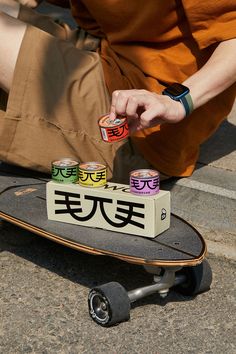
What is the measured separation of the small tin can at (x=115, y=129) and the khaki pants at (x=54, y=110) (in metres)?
0.49

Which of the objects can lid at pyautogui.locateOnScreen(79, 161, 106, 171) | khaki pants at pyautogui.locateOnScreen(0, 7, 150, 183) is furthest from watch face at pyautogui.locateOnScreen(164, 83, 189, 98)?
khaki pants at pyautogui.locateOnScreen(0, 7, 150, 183)

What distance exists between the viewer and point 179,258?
280cm

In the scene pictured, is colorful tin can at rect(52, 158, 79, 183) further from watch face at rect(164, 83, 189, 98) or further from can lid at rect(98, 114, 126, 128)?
watch face at rect(164, 83, 189, 98)

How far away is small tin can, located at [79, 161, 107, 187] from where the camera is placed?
302cm

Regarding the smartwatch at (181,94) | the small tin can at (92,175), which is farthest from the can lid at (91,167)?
the smartwatch at (181,94)

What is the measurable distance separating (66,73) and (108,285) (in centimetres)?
98

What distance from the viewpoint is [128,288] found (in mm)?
3123

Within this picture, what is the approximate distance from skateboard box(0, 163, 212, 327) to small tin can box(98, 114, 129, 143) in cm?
34

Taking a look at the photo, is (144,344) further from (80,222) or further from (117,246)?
(80,222)

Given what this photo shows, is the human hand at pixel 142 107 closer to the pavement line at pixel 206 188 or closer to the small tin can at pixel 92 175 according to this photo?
the small tin can at pixel 92 175

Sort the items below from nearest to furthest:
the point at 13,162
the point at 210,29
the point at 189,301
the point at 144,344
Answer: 1. the point at 144,344
2. the point at 189,301
3. the point at 210,29
4. the point at 13,162

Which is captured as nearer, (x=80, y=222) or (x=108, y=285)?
(x=108, y=285)

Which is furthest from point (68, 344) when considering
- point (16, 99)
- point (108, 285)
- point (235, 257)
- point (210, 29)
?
point (210, 29)

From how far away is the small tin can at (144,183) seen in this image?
289cm
